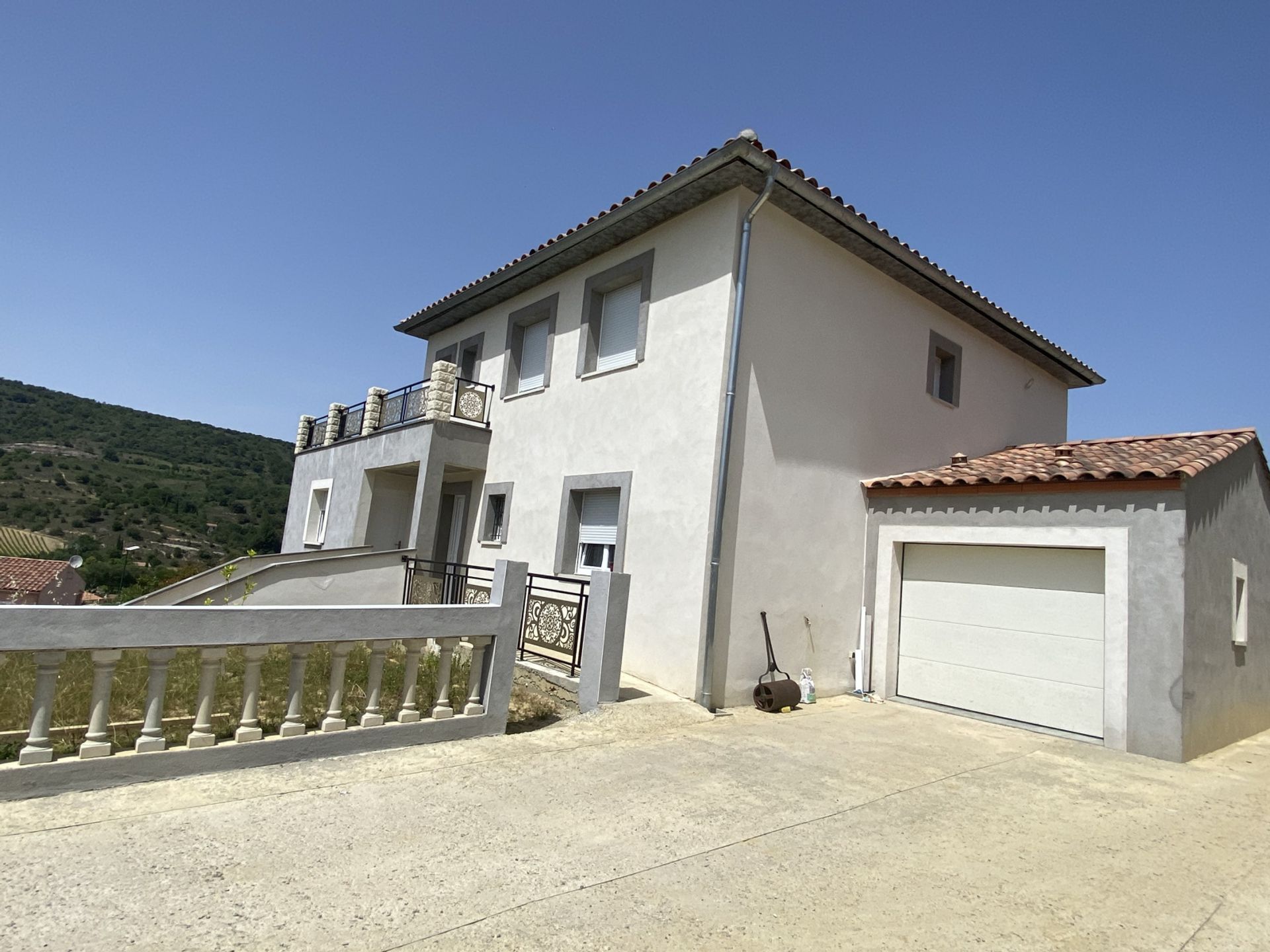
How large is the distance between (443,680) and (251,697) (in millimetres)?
1453

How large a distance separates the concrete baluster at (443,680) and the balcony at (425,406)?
6766 mm

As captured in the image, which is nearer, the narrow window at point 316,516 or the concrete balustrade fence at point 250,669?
the concrete balustrade fence at point 250,669

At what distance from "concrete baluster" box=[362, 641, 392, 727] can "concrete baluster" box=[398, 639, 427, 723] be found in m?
0.16

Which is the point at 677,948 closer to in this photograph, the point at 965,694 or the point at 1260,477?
the point at 965,694

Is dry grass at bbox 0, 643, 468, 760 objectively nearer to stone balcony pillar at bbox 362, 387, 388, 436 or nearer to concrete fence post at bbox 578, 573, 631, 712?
concrete fence post at bbox 578, 573, 631, 712

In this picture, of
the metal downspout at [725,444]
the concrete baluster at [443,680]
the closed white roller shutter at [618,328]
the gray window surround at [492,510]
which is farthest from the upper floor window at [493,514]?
the concrete baluster at [443,680]

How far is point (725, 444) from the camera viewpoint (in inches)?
327

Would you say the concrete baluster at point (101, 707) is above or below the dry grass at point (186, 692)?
above

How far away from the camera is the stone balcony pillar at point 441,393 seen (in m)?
12.2

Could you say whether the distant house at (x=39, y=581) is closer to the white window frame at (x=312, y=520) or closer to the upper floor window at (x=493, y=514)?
the white window frame at (x=312, y=520)

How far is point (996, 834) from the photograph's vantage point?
4621mm

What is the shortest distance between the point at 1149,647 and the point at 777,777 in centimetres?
438

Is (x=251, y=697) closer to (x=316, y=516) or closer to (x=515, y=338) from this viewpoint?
(x=515, y=338)

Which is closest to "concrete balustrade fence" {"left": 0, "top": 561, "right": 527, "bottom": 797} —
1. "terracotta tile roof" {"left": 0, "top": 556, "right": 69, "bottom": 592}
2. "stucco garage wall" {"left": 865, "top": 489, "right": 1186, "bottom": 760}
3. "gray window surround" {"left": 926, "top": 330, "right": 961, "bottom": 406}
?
"stucco garage wall" {"left": 865, "top": 489, "right": 1186, "bottom": 760}
